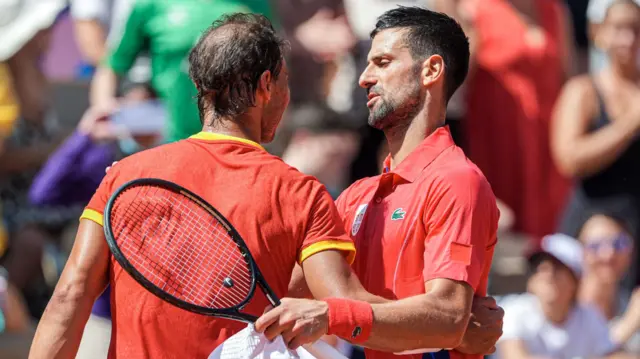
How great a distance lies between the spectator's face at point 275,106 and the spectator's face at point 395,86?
0.42 m

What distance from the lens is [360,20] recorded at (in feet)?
28.1

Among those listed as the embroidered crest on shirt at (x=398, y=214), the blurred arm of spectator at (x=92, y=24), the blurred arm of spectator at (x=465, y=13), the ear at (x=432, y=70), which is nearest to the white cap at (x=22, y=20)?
the blurred arm of spectator at (x=92, y=24)

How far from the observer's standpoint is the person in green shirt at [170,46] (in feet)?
23.1

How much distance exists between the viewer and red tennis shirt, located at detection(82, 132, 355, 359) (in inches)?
150

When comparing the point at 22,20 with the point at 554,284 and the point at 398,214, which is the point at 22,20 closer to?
the point at 554,284

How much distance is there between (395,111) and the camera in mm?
4430

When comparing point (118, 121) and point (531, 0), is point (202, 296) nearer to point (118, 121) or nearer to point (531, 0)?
point (118, 121)

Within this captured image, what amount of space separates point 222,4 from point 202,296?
364cm

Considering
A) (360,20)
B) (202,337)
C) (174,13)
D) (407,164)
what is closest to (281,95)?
(407,164)

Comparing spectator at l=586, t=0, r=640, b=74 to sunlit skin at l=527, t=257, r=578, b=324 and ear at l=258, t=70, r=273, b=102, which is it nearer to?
sunlit skin at l=527, t=257, r=578, b=324

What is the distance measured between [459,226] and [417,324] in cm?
36

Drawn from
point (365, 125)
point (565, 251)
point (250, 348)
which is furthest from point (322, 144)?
point (250, 348)

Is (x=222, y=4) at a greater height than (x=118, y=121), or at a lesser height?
greater

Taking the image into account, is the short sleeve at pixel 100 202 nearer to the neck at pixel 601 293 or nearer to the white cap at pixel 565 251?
the white cap at pixel 565 251
